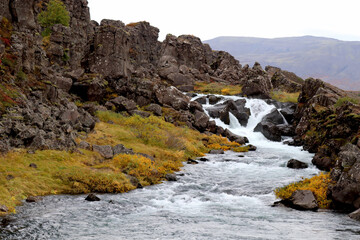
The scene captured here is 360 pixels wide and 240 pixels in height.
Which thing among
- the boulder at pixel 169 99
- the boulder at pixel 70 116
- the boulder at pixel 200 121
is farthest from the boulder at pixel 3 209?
the boulder at pixel 169 99

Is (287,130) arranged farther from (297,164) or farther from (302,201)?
(302,201)

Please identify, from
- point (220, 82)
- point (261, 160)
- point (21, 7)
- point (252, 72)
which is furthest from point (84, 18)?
point (261, 160)

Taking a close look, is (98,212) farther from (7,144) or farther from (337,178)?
(337,178)

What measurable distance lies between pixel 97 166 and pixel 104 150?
9.87 ft

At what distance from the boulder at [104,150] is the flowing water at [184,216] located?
5.50 metres

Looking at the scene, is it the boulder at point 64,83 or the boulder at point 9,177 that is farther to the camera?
the boulder at point 64,83

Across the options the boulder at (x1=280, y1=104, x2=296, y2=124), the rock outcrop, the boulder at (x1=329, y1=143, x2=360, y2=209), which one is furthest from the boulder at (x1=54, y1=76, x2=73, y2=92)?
the boulder at (x1=280, y1=104, x2=296, y2=124)

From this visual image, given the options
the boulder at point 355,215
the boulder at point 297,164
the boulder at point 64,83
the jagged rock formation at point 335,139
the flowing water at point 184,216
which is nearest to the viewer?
the flowing water at point 184,216

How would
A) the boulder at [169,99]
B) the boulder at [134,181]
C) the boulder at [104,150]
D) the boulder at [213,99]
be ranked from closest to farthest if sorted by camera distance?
1. the boulder at [134,181]
2. the boulder at [104,150]
3. the boulder at [169,99]
4. the boulder at [213,99]

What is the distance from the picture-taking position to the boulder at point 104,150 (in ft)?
78.7

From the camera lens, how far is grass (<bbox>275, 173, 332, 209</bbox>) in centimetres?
1738

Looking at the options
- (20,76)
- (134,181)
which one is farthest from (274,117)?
(20,76)

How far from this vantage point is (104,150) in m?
24.6

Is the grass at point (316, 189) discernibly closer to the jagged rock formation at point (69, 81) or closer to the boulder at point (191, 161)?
the boulder at point (191, 161)
